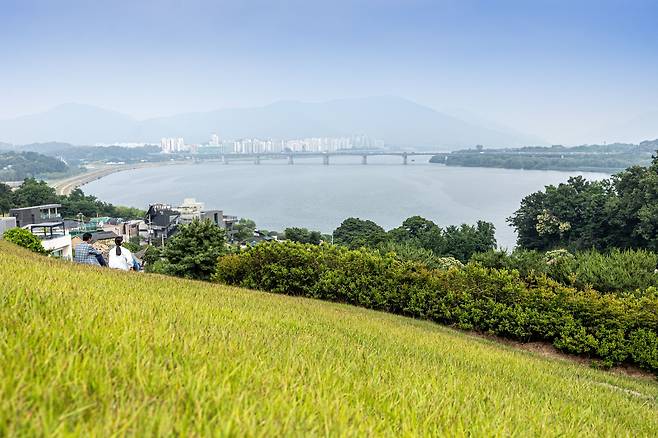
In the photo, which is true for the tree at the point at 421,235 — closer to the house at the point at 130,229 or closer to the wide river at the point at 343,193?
the wide river at the point at 343,193

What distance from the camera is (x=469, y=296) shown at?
35.0ft

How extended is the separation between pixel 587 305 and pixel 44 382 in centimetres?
975

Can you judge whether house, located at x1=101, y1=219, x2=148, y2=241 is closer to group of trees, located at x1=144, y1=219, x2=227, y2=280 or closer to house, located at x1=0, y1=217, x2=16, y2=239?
house, located at x1=0, y1=217, x2=16, y2=239

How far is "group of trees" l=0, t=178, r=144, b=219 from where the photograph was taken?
5600 centimetres

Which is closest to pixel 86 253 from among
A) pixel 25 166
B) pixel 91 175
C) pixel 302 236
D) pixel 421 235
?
pixel 302 236

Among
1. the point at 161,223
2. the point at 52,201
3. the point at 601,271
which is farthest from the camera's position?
the point at 52,201

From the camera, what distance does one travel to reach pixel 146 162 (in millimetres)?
163125

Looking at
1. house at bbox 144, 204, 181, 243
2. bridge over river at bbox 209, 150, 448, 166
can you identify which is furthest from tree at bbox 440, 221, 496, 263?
bridge over river at bbox 209, 150, 448, 166

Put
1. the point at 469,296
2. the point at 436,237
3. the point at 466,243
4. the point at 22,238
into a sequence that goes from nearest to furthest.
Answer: the point at 469,296 → the point at 22,238 → the point at 466,243 → the point at 436,237

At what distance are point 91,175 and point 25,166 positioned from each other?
14117mm

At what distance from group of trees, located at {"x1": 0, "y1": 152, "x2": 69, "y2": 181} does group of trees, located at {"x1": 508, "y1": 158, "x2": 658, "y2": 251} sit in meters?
108

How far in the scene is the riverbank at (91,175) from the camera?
9541 cm

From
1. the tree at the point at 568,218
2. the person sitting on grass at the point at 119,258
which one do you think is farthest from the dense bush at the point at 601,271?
the tree at the point at 568,218

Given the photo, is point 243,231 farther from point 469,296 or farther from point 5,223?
point 469,296
